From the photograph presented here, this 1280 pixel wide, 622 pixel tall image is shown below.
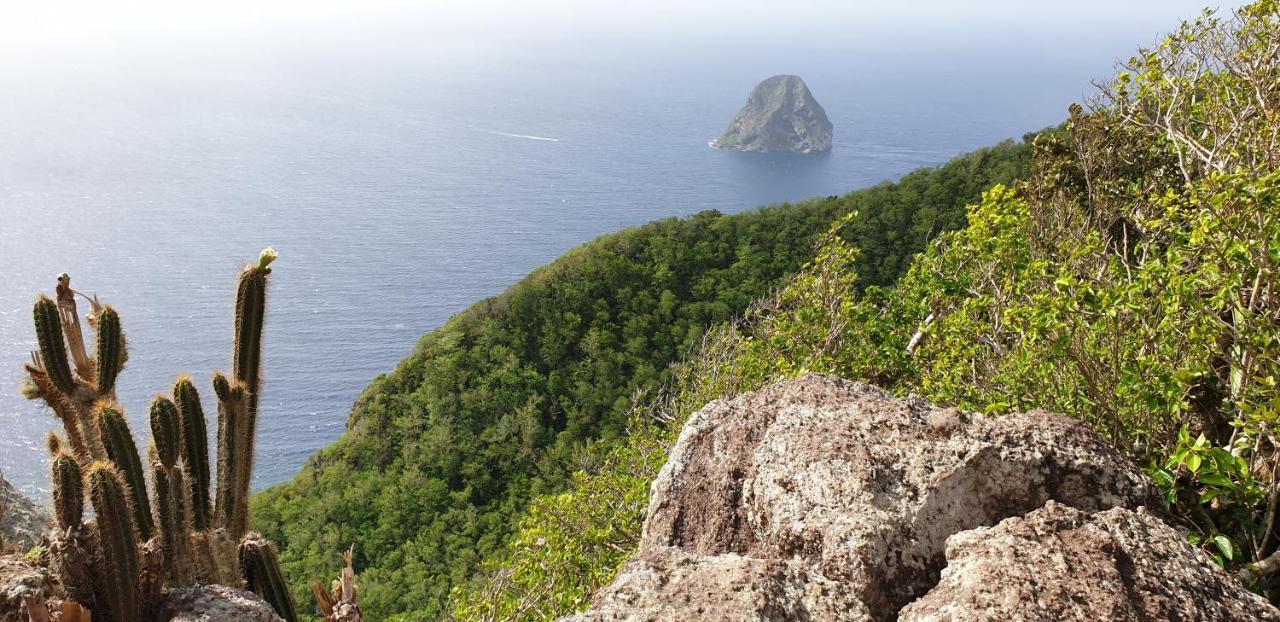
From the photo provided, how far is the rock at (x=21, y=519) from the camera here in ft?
30.0

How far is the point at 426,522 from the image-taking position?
2266cm

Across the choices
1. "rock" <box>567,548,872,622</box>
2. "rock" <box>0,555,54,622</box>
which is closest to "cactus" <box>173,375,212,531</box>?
"rock" <box>0,555,54,622</box>

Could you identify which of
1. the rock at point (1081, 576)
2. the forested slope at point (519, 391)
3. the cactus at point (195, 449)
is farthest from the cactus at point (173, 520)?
the forested slope at point (519, 391)

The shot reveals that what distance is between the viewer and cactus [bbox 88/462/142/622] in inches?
217

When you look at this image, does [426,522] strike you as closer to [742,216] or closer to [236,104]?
[742,216]

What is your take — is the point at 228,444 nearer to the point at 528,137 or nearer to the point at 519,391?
the point at 519,391

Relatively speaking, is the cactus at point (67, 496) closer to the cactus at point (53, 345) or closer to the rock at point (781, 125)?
the cactus at point (53, 345)

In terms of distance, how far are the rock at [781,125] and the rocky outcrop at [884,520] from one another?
115629 mm


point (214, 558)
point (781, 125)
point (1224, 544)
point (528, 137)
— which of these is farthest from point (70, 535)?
point (781, 125)

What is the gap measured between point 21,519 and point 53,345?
418cm

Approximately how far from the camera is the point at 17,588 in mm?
5082

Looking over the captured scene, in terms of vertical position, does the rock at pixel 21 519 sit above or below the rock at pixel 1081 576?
below

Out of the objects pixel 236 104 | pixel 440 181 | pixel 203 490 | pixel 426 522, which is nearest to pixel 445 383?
pixel 426 522

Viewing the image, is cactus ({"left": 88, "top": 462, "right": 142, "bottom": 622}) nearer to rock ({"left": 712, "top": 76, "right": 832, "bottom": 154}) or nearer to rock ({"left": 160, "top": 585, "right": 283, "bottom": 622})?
rock ({"left": 160, "top": 585, "right": 283, "bottom": 622})
